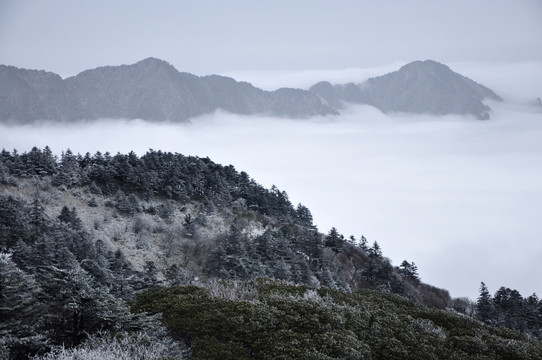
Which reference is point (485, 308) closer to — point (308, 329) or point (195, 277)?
point (195, 277)

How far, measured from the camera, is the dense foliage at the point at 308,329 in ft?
40.9

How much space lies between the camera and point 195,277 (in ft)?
122

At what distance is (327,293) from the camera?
1953 cm

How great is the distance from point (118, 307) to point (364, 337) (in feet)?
29.7

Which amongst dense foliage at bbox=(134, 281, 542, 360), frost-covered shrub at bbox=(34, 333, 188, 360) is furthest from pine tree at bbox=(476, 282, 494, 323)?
frost-covered shrub at bbox=(34, 333, 188, 360)

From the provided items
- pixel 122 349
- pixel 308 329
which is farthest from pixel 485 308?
pixel 122 349

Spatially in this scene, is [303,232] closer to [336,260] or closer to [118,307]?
[336,260]

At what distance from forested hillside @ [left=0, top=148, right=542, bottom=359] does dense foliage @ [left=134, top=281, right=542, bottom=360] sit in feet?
0.21

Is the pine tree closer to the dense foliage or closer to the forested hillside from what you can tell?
the forested hillside

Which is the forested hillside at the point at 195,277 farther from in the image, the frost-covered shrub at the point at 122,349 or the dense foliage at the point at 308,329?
the frost-covered shrub at the point at 122,349

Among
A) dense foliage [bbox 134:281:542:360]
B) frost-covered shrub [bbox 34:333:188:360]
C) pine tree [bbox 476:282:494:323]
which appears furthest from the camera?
pine tree [bbox 476:282:494:323]

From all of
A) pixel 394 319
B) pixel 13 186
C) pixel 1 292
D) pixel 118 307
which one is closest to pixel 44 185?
Answer: pixel 13 186

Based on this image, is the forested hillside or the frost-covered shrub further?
the forested hillside

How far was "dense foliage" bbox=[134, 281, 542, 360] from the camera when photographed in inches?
491
